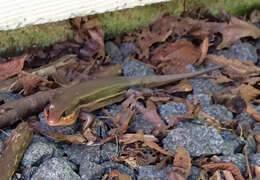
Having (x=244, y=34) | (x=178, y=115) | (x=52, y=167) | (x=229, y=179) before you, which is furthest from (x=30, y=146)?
(x=244, y=34)

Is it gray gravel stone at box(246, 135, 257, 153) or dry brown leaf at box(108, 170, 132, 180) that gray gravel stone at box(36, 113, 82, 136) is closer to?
dry brown leaf at box(108, 170, 132, 180)

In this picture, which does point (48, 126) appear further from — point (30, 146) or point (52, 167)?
point (52, 167)

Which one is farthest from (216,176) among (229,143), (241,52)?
(241,52)

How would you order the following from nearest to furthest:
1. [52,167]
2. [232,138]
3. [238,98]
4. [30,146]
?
[52,167] < [30,146] < [232,138] < [238,98]

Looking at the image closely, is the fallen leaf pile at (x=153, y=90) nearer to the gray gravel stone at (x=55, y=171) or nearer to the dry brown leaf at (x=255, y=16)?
the dry brown leaf at (x=255, y=16)

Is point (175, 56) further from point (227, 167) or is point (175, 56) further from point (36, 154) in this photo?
point (36, 154)

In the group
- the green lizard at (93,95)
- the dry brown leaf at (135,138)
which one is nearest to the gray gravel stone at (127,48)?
the green lizard at (93,95)
